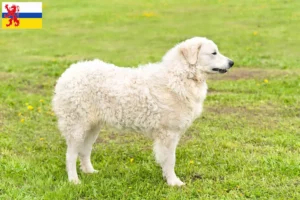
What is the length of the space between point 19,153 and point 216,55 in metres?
3.18

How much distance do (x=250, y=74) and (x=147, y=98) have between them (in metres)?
7.25

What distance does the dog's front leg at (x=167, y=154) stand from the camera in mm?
6332

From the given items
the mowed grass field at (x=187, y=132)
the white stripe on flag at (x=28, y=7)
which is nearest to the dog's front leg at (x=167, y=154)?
the mowed grass field at (x=187, y=132)

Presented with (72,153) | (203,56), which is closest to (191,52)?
(203,56)

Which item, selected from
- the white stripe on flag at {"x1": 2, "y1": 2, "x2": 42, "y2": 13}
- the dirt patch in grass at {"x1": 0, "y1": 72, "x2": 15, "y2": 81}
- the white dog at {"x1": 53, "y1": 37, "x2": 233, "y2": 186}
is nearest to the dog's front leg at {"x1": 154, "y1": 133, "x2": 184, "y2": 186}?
the white dog at {"x1": 53, "y1": 37, "x2": 233, "y2": 186}

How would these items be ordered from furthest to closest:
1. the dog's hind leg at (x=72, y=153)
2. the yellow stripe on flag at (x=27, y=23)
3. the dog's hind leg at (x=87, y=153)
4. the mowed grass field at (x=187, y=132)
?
the yellow stripe on flag at (x=27, y=23), the dog's hind leg at (x=87, y=153), the dog's hind leg at (x=72, y=153), the mowed grass field at (x=187, y=132)

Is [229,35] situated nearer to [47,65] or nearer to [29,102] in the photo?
[47,65]

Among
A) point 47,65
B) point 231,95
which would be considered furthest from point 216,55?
point 47,65

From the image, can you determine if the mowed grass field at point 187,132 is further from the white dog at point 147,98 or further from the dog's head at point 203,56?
the dog's head at point 203,56

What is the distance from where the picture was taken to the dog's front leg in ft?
20.8

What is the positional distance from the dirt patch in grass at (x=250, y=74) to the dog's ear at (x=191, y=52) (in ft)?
21.1

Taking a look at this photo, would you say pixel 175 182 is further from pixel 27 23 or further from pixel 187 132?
pixel 27 23

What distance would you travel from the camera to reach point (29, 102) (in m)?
10.5

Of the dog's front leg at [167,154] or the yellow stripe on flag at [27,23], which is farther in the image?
the yellow stripe on flag at [27,23]
